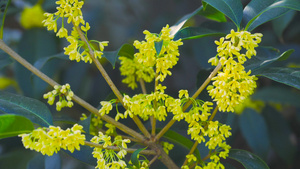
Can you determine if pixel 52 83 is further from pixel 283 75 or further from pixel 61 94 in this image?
pixel 283 75

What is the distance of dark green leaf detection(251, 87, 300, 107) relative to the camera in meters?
1.31

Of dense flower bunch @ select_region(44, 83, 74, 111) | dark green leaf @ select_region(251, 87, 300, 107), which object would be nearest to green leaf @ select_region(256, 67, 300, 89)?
dense flower bunch @ select_region(44, 83, 74, 111)

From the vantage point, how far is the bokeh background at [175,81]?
1117mm

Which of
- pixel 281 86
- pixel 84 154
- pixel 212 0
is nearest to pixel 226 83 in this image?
pixel 212 0

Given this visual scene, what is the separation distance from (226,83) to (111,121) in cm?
23

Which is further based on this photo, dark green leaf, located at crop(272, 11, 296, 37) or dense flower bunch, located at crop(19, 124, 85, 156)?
dark green leaf, located at crop(272, 11, 296, 37)

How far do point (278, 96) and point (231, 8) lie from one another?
787mm

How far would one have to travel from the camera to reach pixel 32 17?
4.61 ft

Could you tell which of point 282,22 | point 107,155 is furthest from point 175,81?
point 107,155

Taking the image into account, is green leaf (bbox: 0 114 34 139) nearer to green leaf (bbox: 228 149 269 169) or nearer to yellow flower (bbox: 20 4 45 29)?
green leaf (bbox: 228 149 269 169)

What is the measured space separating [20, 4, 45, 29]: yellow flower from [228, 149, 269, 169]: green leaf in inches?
38.2

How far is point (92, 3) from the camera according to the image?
6.86 feet

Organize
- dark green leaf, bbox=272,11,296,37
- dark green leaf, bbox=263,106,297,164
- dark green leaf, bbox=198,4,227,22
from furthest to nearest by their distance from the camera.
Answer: dark green leaf, bbox=263,106,297,164, dark green leaf, bbox=272,11,296,37, dark green leaf, bbox=198,4,227,22

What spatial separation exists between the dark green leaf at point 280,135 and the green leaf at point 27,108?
0.92 meters
